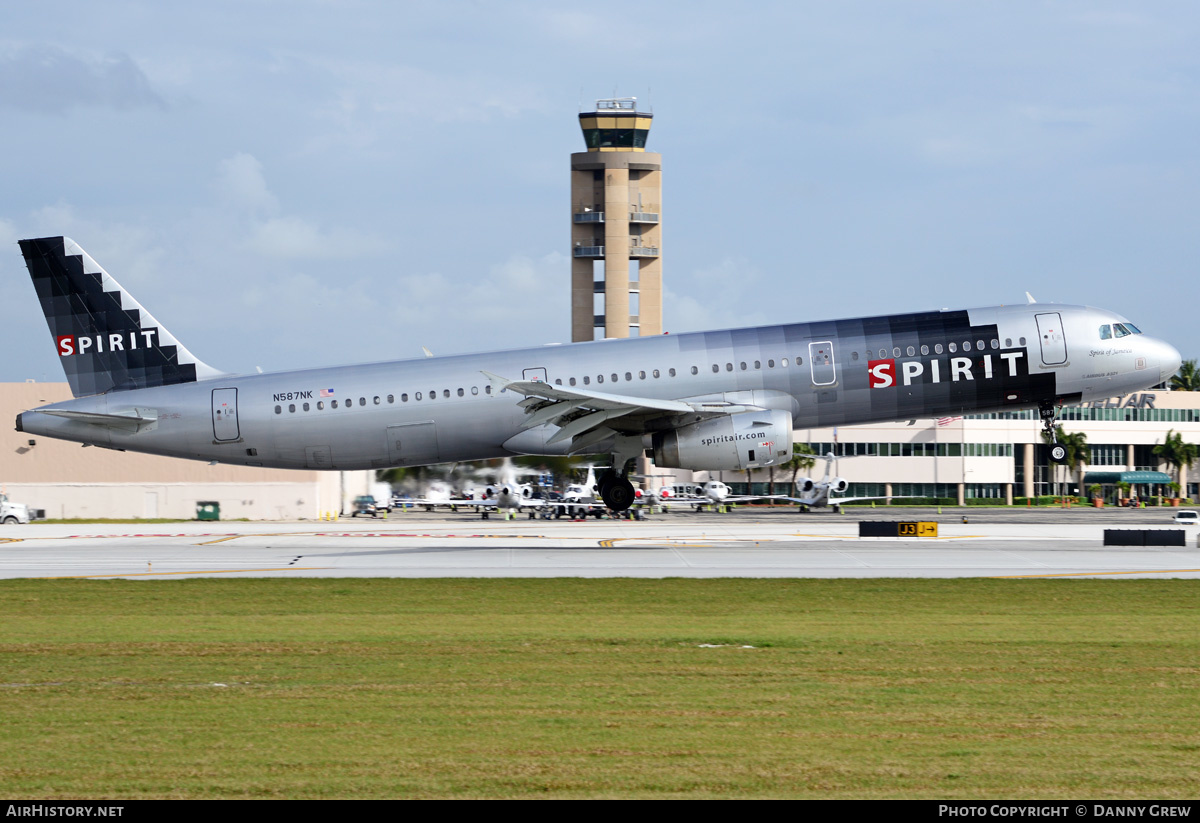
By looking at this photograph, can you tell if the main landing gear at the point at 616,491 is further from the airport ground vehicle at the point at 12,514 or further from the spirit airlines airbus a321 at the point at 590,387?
the airport ground vehicle at the point at 12,514

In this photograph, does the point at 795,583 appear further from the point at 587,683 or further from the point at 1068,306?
the point at 1068,306

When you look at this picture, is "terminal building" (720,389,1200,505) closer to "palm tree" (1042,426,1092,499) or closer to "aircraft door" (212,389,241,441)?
"palm tree" (1042,426,1092,499)

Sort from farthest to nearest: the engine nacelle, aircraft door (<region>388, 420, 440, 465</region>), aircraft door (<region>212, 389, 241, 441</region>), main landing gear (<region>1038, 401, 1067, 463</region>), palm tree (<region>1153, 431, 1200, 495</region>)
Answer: palm tree (<region>1153, 431, 1200, 495</region>) → aircraft door (<region>212, 389, 241, 441</region>) → aircraft door (<region>388, 420, 440, 465</region>) → main landing gear (<region>1038, 401, 1067, 463</region>) → the engine nacelle

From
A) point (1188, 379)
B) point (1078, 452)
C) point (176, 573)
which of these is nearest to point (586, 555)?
point (176, 573)

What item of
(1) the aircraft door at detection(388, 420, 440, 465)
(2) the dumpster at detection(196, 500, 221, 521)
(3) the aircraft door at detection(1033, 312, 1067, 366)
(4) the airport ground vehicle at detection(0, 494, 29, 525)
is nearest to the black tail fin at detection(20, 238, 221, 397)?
(1) the aircraft door at detection(388, 420, 440, 465)

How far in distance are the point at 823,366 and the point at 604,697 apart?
82.4 ft

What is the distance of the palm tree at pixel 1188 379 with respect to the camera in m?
187

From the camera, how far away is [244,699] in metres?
14.7

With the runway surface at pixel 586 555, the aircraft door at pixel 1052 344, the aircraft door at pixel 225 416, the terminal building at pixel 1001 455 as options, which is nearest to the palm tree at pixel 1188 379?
the terminal building at pixel 1001 455

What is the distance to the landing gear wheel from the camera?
40.9 meters

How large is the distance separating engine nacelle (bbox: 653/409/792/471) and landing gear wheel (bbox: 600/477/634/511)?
259 centimetres

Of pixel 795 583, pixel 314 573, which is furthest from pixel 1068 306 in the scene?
pixel 314 573

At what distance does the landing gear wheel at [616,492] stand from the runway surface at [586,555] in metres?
1.42

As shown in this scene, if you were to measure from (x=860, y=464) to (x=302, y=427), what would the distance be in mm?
107792
